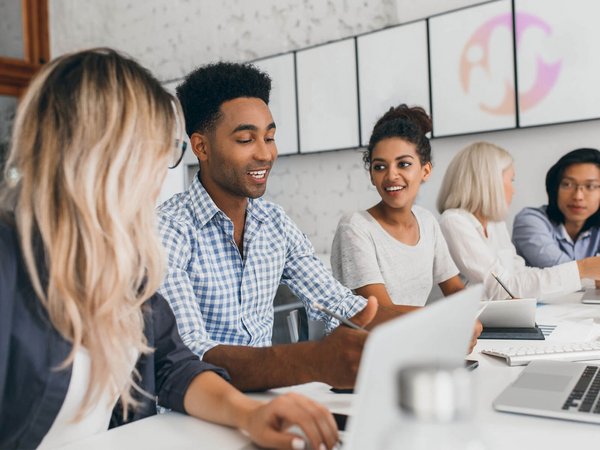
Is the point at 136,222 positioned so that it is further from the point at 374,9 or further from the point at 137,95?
the point at 374,9

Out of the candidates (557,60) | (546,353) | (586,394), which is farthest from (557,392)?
(557,60)

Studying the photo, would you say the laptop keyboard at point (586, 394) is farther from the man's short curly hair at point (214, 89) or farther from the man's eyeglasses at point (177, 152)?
the man's short curly hair at point (214, 89)

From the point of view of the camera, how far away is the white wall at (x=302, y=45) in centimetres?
282

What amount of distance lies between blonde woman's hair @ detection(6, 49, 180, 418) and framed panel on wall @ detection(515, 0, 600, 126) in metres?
2.31

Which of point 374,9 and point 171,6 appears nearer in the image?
point 374,9

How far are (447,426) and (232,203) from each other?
3.72 feet

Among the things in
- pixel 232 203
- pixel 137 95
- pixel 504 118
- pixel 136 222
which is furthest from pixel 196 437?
pixel 504 118

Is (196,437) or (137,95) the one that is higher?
(137,95)

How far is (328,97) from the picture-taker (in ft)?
10.8

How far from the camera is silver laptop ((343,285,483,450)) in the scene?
385 millimetres

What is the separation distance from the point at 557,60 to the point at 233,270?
1963mm

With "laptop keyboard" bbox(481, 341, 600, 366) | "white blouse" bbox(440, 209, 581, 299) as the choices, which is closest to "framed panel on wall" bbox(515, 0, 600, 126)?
"white blouse" bbox(440, 209, 581, 299)

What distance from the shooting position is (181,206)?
138 cm

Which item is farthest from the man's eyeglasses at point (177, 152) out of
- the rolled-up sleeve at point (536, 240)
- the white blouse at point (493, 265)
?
the rolled-up sleeve at point (536, 240)
